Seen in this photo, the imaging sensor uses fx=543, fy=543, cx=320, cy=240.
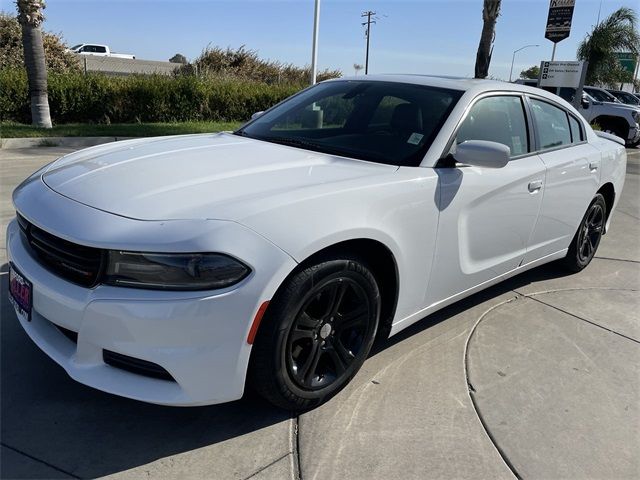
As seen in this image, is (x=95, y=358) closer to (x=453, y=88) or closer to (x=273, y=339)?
(x=273, y=339)

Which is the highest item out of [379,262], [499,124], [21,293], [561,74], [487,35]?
[487,35]

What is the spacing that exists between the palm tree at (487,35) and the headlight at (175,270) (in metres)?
13.2

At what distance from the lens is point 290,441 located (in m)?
2.41

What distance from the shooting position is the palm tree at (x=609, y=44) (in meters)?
25.6

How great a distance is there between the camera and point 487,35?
44.5 feet

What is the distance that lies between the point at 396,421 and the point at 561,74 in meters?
13.1

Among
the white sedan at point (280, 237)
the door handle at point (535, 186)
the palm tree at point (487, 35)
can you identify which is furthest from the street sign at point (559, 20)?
the door handle at point (535, 186)

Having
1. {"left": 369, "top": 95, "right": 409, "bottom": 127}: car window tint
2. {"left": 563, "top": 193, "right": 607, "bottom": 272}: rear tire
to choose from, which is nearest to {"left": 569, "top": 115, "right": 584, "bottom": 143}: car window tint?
{"left": 563, "top": 193, "right": 607, "bottom": 272}: rear tire

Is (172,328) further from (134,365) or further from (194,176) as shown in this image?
(194,176)

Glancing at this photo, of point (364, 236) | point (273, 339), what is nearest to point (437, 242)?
point (364, 236)

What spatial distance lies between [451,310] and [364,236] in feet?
5.45

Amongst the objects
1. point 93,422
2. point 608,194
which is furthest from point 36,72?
point 608,194

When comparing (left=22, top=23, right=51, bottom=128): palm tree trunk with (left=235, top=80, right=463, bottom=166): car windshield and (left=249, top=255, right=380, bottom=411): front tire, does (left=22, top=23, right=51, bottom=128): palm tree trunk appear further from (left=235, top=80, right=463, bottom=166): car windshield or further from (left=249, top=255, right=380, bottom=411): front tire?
(left=249, top=255, right=380, bottom=411): front tire

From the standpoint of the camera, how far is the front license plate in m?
2.36
